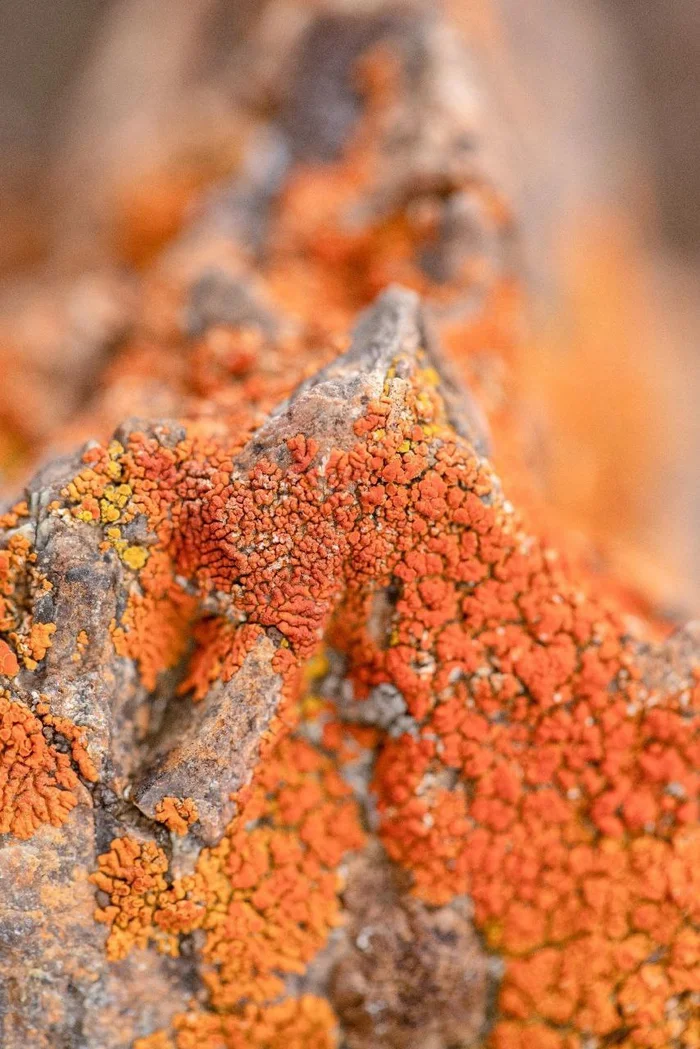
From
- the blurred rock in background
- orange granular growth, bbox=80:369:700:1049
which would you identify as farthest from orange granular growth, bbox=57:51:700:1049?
the blurred rock in background

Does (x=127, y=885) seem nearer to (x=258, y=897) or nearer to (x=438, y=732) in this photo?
(x=258, y=897)

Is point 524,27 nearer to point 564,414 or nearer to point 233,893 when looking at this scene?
point 564,414

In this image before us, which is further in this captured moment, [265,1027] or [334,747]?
[334,747]

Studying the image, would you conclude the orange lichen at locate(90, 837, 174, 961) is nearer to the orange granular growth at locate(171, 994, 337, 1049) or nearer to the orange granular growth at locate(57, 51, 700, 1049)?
the orange granular growth at locate(57, 51, 700, 1049)

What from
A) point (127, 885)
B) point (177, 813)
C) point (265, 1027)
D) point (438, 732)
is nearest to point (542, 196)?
point (438, 732)

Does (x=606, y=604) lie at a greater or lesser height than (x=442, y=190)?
lesser

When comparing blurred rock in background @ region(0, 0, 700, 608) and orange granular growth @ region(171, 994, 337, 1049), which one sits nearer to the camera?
orange granular growth @ region(171, 994, 337, 1049)

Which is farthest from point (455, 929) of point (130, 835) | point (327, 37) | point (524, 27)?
point (524, 27)
